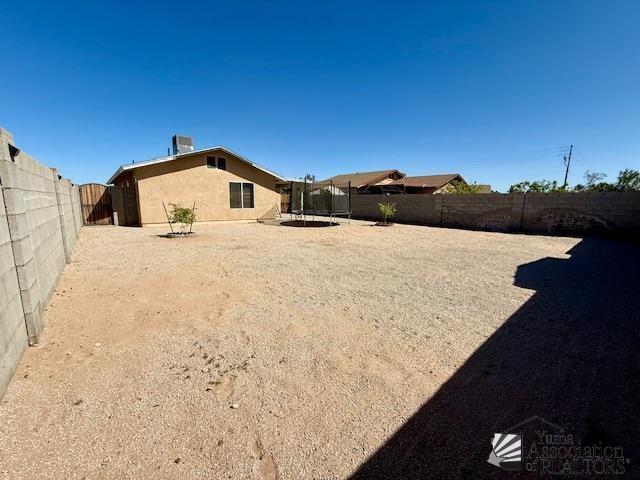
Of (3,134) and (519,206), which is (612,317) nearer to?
(3,134)

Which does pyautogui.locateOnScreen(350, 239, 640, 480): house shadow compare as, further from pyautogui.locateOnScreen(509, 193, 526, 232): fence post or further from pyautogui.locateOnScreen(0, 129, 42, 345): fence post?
pyautogui.locateOnScreen(509, 193, 526, 232): fence post

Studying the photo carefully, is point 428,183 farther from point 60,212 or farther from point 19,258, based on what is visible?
point 19,258

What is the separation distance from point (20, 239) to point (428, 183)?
92.4 feet

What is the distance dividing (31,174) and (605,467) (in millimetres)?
6183

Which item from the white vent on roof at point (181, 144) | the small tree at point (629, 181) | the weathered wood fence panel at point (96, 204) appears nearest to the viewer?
the weathered wood fence panel at point (96, 204)

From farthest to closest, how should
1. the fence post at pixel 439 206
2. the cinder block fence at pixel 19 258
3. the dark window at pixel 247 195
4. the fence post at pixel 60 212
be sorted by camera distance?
the dark window at pixel 247 195, the fence post at pixel 439 206, the fence post at pixel 60 212, the cinder block fence at pixel 19 258

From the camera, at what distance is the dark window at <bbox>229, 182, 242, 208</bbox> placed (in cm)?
1548

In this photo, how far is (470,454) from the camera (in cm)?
178

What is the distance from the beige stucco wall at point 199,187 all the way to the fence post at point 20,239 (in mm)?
11237

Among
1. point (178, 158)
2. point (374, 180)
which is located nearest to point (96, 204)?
point (178, 158)

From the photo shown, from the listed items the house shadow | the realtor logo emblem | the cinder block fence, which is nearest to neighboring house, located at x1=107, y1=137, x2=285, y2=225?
the cinder block fence

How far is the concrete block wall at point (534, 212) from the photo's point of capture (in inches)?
419

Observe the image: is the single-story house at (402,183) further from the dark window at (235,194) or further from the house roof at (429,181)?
the dark window at (235,194)

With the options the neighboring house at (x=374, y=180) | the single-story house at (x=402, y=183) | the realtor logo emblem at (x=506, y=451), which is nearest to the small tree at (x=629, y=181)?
the single-story house at (x=402, y=183)
